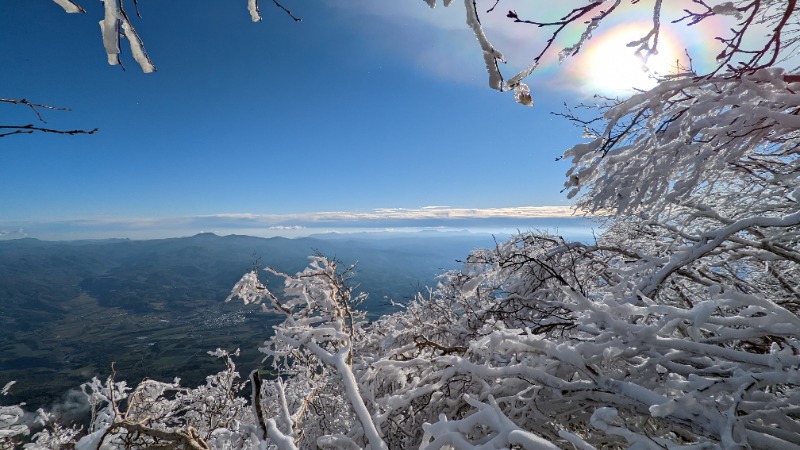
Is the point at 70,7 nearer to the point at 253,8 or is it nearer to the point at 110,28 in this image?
the point at 110,28

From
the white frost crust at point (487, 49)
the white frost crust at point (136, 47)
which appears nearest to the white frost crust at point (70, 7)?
the white frost crust at point (136, 47)

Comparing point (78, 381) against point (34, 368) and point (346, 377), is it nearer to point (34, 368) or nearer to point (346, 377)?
point (34, 368)

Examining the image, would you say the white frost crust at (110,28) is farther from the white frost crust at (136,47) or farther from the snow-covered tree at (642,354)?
the snow-covered tree at (642,354)

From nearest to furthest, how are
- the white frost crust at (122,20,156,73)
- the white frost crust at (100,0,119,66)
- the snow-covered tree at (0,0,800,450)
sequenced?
the white frost crust at (100,0,119,66)
the white frost crust at (122,20,156,73)
the snow-covered tree at (0,0,800,450)

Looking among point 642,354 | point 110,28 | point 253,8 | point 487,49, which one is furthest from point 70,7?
point 642,354

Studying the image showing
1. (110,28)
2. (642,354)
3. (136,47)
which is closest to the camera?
(110,28)

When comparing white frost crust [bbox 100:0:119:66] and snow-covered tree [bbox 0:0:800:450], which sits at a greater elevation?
white frost crust [bbox 100:0:119:66]

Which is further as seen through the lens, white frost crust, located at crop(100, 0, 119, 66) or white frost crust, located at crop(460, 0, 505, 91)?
white frost crust, located at crop(460, 0, 505, 91)

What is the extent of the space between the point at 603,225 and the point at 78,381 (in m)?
138

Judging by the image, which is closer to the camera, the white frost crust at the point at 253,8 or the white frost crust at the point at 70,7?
the white frost crust at the point at 70,7

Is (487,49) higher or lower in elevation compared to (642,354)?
higher

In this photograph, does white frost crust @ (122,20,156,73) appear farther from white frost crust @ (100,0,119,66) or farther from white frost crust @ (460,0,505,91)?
white frost crust @ (460,0,505,91)

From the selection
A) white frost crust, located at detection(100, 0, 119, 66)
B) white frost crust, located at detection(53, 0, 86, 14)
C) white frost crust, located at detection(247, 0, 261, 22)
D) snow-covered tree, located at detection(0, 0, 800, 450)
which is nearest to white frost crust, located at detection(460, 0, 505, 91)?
snow-covered tree, located at detection(0, 0, 800, 450)

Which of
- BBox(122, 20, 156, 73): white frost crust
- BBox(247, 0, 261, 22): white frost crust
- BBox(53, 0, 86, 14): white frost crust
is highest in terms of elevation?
BBox(247, 0, 261, 22): white frost crust
